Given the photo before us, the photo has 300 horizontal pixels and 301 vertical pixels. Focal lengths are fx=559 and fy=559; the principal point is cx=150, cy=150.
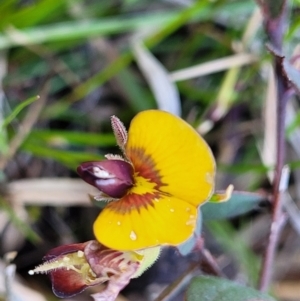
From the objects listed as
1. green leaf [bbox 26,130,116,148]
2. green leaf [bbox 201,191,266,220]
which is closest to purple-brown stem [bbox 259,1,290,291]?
green leaf [bbox 201,191,266,220]

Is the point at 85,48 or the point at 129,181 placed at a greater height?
the point at 129,181

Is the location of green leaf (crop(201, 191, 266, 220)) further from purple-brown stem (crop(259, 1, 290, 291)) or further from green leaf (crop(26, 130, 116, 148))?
green leaf (crop(26, 130, 116, 148))

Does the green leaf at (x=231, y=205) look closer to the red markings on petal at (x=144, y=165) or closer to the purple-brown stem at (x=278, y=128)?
the purple-brown stem at (x=278, y=128)

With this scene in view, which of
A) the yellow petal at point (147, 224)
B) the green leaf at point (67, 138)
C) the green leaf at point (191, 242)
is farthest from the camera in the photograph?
the green leaf at point (67, 138)

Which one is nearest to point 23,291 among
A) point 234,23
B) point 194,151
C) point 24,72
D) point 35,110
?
point 35,110

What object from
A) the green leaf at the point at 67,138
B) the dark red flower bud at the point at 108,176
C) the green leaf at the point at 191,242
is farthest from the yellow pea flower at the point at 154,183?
the green leaf at the point at 67,138

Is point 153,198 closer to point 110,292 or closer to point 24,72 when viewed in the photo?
point 110,292
